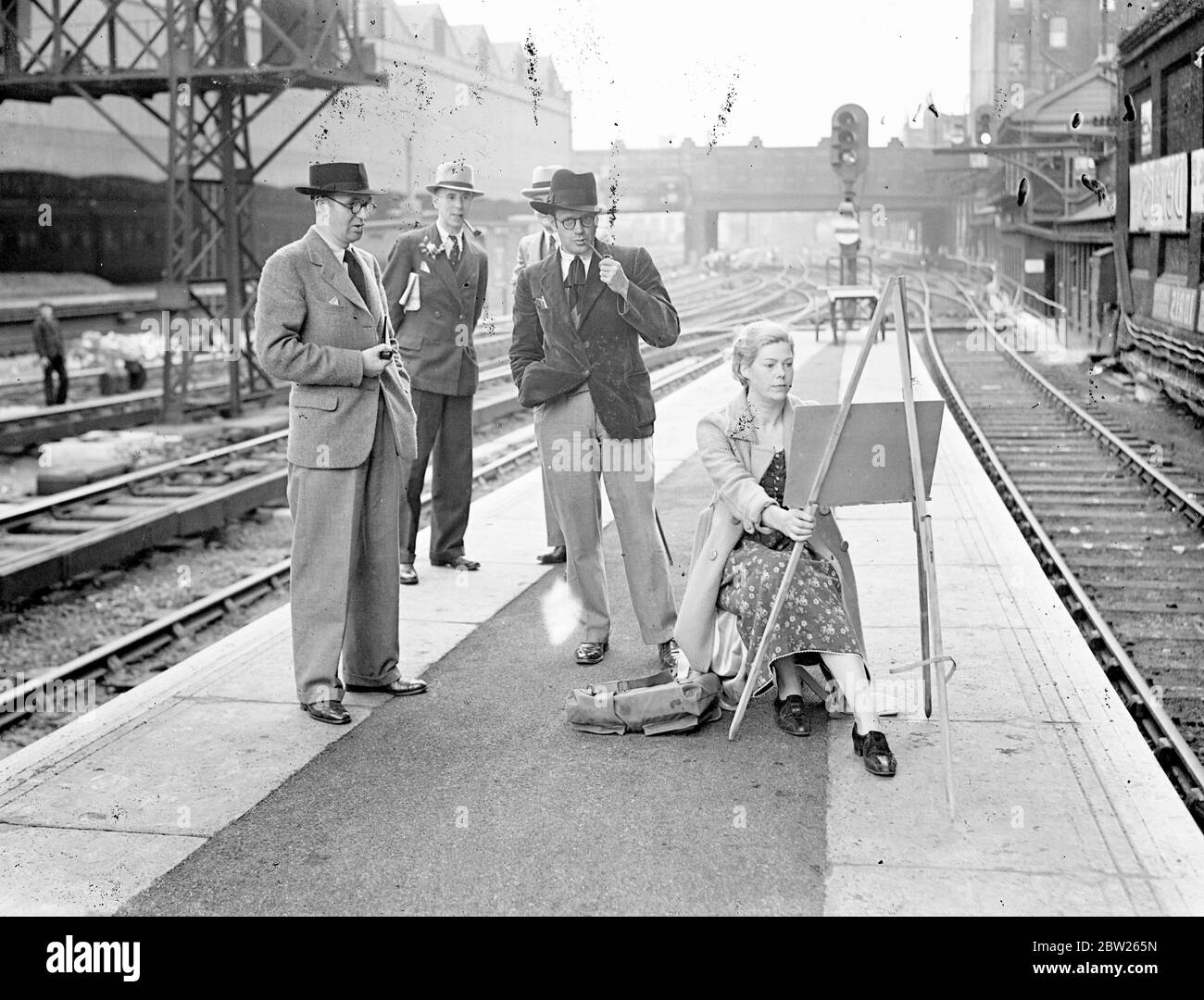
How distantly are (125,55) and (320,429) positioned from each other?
29.2 meters

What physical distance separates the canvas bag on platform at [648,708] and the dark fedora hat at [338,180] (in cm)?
221

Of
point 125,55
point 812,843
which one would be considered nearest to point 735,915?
point 812,843

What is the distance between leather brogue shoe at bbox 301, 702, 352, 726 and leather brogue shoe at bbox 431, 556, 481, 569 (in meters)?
2.87

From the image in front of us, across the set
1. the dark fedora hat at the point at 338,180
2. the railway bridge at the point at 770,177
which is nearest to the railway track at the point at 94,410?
the dark fedora hat at the point at 338,180

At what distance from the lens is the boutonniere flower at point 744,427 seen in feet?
19.1

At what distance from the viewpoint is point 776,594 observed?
562 centimetres

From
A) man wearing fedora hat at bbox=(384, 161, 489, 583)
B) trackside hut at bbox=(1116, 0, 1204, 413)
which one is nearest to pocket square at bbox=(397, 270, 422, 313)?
man wearing fedora hat at bbox=(384, 161, 489, 583)

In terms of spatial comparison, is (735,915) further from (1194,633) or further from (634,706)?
(1194,633)

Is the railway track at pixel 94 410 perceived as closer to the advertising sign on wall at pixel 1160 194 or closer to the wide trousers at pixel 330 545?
the wide trousers at pixel 330 545

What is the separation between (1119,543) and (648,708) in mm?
6319

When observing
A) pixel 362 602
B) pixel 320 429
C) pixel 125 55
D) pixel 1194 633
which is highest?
pixel 125 55

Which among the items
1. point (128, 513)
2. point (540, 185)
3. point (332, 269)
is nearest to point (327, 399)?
point (332, 269)

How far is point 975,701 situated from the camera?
605 cm

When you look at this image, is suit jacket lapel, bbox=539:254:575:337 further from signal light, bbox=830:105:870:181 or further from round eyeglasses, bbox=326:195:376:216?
signal light, bbox=830:105:870:181
